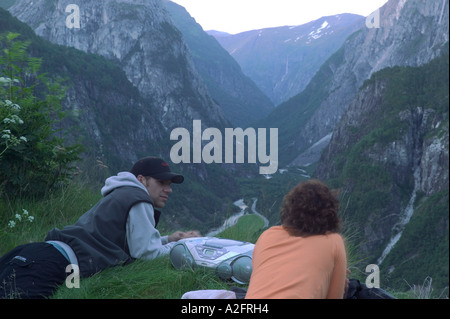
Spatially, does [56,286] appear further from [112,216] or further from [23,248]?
[112,216]

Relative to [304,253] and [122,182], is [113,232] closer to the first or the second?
[122,182]

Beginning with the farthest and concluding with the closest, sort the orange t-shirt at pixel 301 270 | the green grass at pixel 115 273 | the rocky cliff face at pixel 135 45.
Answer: the rocky cliff face at pixel 135 45, the green grass at pixel 115 273, the orange t-shirt at pixel 301 270

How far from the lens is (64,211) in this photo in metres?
5.86

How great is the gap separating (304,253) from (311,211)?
0.91 ft

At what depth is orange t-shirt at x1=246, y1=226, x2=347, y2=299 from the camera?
2.73 m

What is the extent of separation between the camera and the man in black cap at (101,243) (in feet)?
11.8

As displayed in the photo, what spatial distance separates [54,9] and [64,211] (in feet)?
606

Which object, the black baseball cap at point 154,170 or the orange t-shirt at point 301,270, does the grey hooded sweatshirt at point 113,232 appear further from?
the orange t-shirt at point 301,270

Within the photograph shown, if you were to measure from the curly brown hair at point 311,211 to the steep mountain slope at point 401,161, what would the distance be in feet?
360

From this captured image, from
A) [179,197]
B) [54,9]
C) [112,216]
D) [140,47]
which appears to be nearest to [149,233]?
[112,216]

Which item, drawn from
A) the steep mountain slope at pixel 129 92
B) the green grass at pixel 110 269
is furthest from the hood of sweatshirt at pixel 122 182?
the steep mountain slope at pixel 129 92

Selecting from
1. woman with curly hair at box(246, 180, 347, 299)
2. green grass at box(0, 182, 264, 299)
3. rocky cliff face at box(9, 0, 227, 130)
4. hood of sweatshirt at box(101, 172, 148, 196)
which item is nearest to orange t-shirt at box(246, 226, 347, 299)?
woman with curly hair at box(246, 180, 347, 299)

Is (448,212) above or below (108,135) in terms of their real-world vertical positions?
below

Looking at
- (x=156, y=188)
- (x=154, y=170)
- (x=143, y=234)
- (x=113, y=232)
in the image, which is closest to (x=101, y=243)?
(x=113, y=232)
